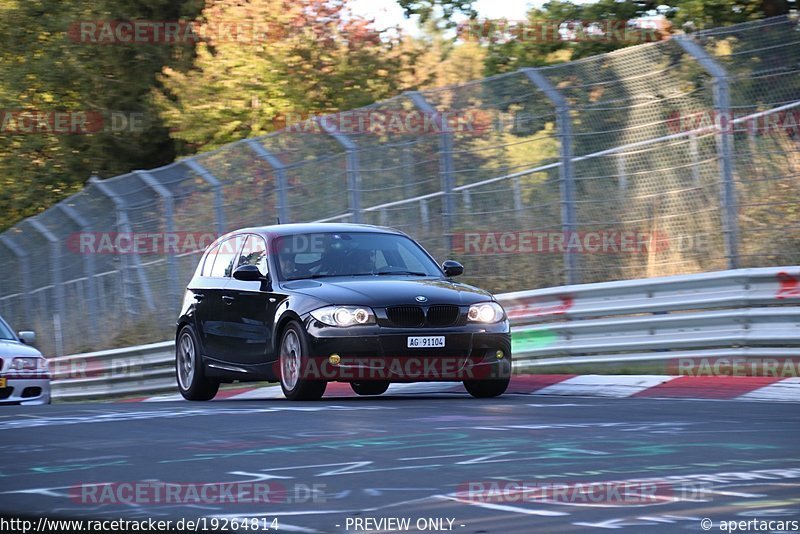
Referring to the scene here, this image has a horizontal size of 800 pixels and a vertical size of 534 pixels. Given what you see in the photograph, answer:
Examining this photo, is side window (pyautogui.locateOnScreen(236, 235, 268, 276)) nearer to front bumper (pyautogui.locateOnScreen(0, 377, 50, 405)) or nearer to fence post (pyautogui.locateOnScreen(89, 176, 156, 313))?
front bumper (pyautogui.locateOnScreen(0, 377, 50, 405))

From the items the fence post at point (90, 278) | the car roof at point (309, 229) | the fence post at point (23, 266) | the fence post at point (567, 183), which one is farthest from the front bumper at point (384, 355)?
the fence post at point (23, 266)

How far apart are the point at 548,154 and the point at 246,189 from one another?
6.07 meters

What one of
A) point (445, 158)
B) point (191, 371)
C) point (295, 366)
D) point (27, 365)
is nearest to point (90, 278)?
point (27, 365)

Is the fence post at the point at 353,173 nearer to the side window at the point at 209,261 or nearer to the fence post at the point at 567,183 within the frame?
the side window at the point at 209,261

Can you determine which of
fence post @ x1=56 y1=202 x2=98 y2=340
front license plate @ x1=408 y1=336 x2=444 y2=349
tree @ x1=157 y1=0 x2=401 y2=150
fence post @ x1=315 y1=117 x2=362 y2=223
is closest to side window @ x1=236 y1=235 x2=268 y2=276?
front license plate @ x1=408 y1=336 x2=444 y2=349

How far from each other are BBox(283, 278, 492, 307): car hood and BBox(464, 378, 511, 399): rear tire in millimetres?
710

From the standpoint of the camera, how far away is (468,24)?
87.3ft

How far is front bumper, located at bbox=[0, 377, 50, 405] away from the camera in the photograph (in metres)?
15.8

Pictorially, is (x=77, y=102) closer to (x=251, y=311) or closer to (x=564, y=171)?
(x=564, y=171)

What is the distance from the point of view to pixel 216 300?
14.1m

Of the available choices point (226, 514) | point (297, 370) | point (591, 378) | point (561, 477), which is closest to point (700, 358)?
point (591, 378)

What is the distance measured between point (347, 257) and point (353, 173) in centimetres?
482

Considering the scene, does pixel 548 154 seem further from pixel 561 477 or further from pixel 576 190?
pixel 561 477

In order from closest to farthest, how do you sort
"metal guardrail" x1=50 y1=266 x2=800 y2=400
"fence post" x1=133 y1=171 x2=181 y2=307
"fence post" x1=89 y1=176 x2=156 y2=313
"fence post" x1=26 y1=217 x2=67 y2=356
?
"metal guardrail" x1=50 y1=266 x2=800 y2=400 → "fence post" x1=133 y1=171 x2=181 y2=307 → "fence post" x1=89 y1=176 x2=156 y2=313 → "fence post" x1=26 y1=217 x2=67 y2=356
